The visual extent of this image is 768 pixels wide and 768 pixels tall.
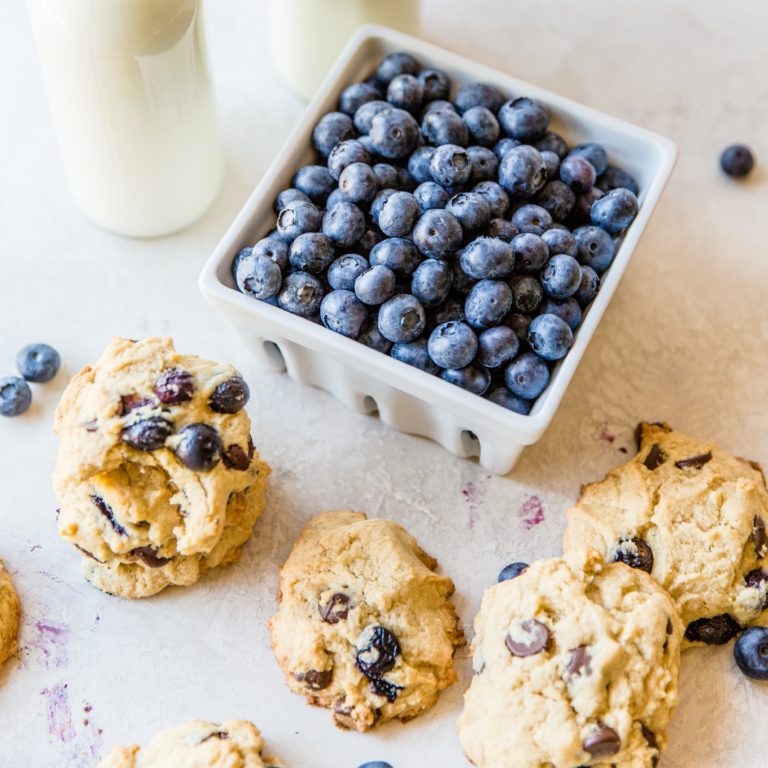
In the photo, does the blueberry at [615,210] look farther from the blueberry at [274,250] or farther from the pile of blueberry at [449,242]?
the blueberry at [274,250]

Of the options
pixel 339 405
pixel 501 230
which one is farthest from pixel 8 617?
pixel 501 230

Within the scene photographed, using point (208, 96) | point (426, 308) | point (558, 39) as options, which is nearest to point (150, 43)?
point (208, 96)

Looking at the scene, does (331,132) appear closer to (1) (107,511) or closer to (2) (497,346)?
(2) (497,346)

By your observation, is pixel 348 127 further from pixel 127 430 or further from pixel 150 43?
pixel 127 430

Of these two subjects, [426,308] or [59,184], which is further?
[59,184]

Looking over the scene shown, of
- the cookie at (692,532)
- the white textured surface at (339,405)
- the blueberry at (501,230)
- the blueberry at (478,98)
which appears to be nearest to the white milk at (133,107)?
the white textured surface at (339,405)

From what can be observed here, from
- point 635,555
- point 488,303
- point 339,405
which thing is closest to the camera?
point 488,303
